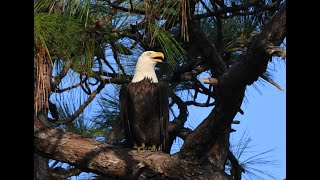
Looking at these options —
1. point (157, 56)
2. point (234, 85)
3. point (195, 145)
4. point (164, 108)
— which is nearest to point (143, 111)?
point (164, 108)

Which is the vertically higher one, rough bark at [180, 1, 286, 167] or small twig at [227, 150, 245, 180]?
rough bark at [180, 1, 286, 167]

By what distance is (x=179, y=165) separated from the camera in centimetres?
247

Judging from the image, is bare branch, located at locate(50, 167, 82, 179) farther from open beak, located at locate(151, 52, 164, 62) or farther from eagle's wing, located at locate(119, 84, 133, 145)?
open beak, located at locate(151, 52, 164, 62)

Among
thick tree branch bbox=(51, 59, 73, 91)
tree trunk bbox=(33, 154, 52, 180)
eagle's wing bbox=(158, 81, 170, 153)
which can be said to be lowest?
tree trunk bbox=(33, 154, 52, 180)

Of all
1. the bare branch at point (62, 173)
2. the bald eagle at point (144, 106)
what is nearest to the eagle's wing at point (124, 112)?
the bald eagle at point (144, 106)

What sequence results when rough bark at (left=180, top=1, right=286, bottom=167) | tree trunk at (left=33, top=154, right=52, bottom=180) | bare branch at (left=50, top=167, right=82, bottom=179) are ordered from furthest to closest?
bare branch at (left=50, top=167, right=82, bottom=179) < tree trunk at (left=33, top=154, right=52, bottom=180) < rough bark at (left=180, top=1, right=286, bottom=167)

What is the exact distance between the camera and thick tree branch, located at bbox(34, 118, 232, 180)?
8.46 ft

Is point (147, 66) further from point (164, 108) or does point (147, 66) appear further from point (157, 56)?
point (164, 108)

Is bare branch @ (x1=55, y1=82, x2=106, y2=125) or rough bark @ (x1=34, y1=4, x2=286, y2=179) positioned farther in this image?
bare branch @ (x1=55, y1=82, x2=106, y2=125)

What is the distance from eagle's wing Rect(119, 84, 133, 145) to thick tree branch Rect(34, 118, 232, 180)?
533 millimetres

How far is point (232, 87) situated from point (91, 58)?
69 cm

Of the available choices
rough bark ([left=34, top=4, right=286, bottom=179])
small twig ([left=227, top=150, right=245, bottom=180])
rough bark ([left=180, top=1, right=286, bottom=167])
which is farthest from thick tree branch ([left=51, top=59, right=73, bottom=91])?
small twig ([left=227, top=150, right=245, bottom=180])
